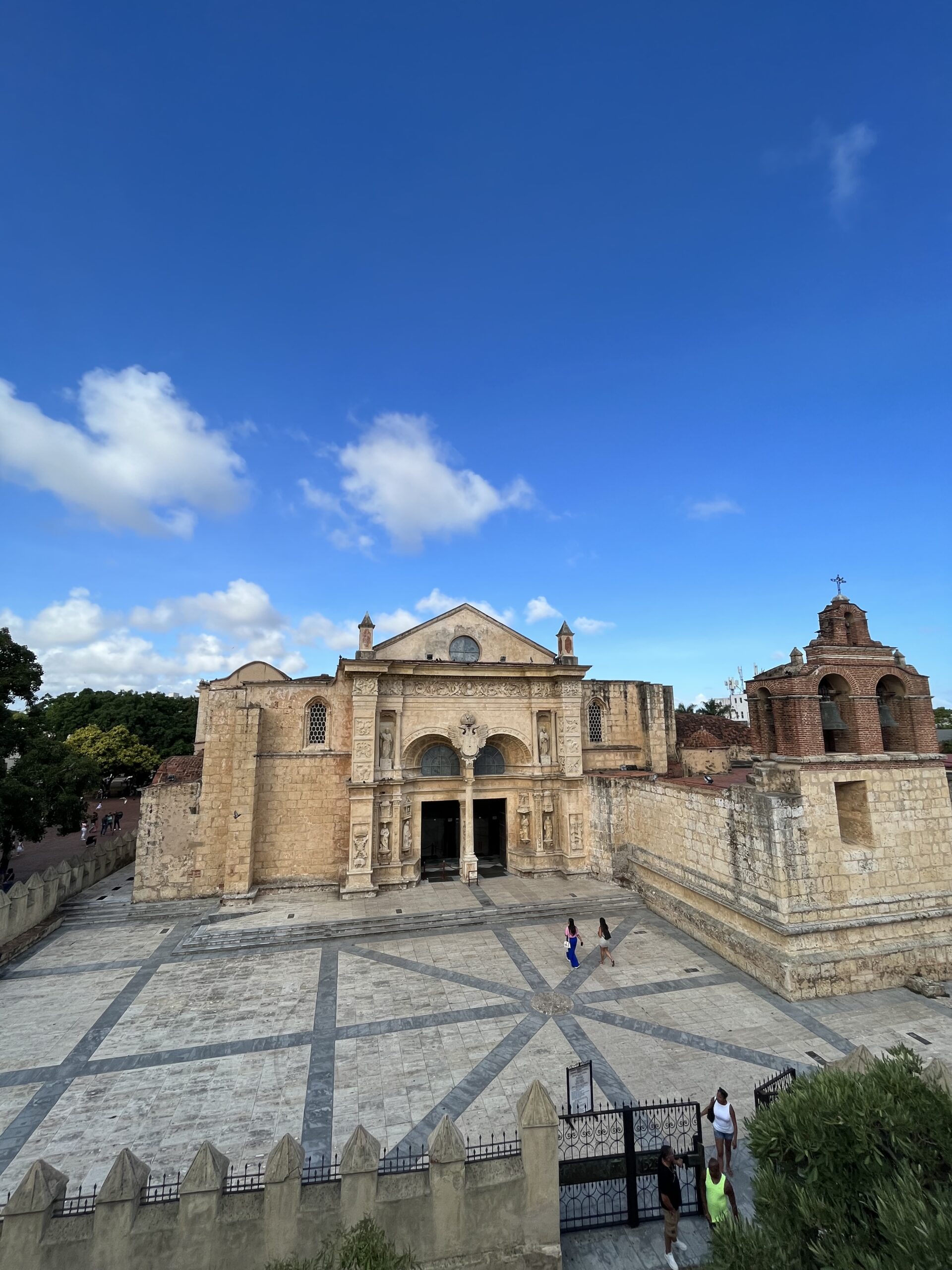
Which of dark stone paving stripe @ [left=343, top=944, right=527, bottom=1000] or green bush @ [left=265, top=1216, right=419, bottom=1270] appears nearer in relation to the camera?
green bush @ [left=265, top=1216, right=419, bottom=1270]

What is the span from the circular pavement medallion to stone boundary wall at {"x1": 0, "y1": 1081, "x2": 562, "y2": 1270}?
6270 mm

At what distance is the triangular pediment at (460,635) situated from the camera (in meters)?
23.9

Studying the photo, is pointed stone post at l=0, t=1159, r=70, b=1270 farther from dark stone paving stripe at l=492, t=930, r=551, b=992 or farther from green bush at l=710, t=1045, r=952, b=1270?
dark stone paving stripe at l=492, t=930, r=551, b=992

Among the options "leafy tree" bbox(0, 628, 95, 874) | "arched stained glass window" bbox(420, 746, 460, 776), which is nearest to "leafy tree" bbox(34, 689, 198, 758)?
"leafy tree" bbox(0, 628, 95, 874)

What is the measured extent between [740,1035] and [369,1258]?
9.87m

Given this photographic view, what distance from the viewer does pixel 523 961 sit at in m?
15.6

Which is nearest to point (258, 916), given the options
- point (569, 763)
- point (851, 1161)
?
point (569, 763)

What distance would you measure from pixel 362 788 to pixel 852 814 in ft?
53.7

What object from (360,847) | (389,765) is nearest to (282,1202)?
(360,847)

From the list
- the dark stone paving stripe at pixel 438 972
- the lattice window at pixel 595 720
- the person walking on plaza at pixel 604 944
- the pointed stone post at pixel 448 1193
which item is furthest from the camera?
the lattice window at pixel 595 720

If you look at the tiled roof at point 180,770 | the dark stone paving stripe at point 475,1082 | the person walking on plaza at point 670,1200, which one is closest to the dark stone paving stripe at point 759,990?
the dark stone paving stripe at point 475,1082

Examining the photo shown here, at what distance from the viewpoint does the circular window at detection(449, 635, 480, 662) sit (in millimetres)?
24719

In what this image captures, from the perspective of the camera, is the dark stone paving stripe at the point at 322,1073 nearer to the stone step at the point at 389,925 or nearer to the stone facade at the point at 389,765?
the stone step at the point at 389,925

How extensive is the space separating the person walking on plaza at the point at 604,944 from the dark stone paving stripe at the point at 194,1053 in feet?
26.2
